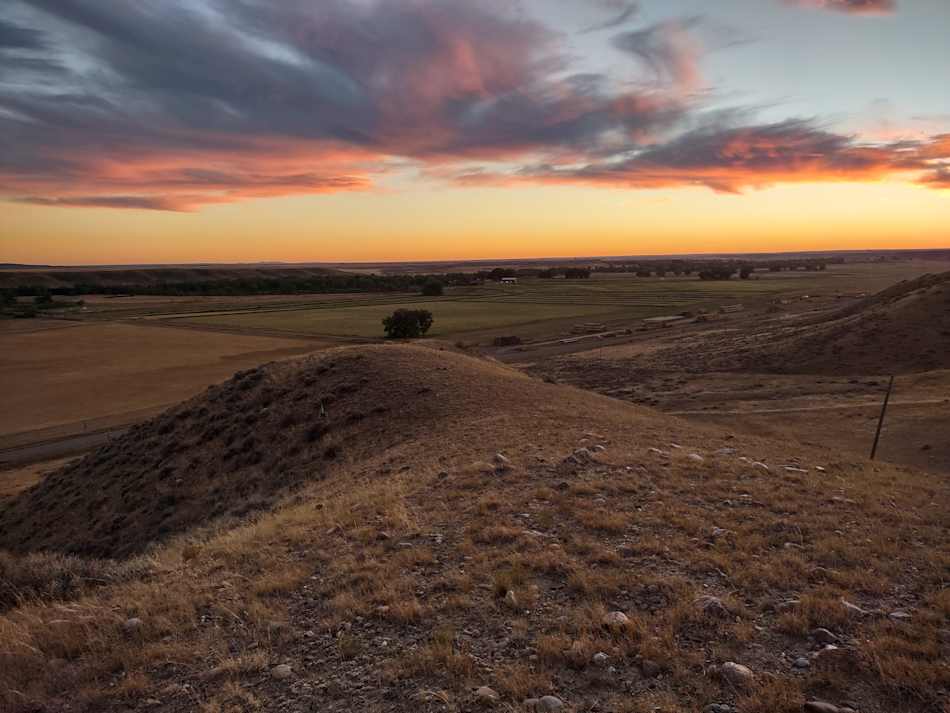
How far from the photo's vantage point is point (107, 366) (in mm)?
60438

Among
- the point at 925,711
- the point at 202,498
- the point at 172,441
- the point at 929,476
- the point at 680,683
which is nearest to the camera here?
the point at 925,711

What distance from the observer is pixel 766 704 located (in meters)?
5.14

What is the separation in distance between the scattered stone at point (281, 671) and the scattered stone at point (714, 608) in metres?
4.72

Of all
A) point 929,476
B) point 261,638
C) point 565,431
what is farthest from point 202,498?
point 929,476

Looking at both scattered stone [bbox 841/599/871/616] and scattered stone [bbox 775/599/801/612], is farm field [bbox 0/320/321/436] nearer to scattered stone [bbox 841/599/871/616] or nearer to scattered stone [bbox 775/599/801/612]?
scattered stone [bbox 775/599/801/612]

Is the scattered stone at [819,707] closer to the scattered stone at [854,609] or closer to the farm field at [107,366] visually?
the scattered stone at [854,609]

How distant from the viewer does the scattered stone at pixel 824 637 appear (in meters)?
6.11

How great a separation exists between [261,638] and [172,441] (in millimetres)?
19012

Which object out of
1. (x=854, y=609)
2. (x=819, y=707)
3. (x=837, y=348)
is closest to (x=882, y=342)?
(x=837, y=348)

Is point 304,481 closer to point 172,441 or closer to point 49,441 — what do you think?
point 172,441

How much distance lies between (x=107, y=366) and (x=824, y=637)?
226ft

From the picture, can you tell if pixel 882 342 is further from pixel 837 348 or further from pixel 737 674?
pixel 737 674

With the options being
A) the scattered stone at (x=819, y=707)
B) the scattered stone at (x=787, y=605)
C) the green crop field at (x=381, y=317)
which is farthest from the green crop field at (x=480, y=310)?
the scattered stone at (x=819, y=707)

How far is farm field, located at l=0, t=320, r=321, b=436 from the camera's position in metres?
44.4
